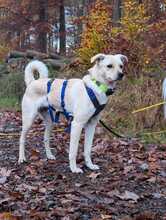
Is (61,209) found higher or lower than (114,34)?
lower

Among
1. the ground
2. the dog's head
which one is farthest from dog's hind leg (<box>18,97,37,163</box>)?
the dog's head

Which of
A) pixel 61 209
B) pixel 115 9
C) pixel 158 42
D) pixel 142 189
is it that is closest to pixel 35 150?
pixel 142 189

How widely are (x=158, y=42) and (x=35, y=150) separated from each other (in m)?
9.68

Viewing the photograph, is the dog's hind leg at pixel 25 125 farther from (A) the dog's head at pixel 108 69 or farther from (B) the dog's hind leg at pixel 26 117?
(A) the dog's head at pixel 108 69

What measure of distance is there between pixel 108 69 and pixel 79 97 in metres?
0.51

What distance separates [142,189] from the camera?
5.87 meters

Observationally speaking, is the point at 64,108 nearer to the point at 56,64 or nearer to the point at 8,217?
the point at 8,217

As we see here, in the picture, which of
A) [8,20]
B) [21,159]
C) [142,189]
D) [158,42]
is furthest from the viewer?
[8,20]

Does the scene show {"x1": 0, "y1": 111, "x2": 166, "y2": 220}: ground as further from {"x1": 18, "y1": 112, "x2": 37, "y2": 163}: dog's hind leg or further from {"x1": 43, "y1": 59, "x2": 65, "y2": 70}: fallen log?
{"x1": 43, "y1": 59, "x2": 65, "y2": 70}: fallen log

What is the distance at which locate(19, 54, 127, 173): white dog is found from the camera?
647cm

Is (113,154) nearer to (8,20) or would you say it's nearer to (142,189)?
(142,189)

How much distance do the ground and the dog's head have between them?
3.82ft

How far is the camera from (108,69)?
6.42 m

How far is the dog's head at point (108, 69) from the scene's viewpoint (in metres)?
6.39
